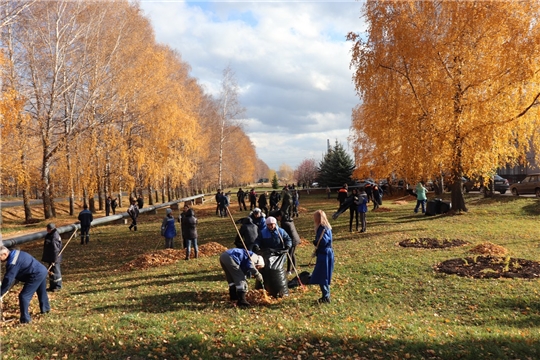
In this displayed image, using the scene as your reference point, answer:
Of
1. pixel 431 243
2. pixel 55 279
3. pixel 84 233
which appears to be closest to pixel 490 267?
pixel 431 243

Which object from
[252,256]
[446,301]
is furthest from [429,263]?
[252,256]

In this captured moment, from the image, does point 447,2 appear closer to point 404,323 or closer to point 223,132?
point 404,323

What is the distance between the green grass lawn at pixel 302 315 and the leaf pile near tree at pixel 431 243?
682 millimetres

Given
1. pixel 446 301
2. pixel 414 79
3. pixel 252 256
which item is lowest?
pixel 446 301

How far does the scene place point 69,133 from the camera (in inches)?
974

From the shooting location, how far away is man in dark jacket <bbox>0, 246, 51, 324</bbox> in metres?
7.19

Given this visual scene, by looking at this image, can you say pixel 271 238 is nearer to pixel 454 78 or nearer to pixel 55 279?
pixel 55 279

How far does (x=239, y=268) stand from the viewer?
8.29 metres

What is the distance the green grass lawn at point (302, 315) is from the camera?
6148mm

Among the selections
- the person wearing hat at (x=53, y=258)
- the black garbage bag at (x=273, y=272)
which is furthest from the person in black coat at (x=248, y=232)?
the person wearing hat at (x=53, y=258)

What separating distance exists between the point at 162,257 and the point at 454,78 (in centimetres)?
1477

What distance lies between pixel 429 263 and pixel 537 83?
1149cm

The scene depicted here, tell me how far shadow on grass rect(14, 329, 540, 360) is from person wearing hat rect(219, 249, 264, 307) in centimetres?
173

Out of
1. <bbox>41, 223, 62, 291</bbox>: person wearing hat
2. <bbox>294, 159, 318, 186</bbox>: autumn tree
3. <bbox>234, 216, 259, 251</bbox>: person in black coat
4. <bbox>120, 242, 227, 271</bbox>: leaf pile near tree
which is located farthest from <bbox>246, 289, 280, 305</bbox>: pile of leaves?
<bbox>294, 159, 318, 186</bbox>: autumn tree
